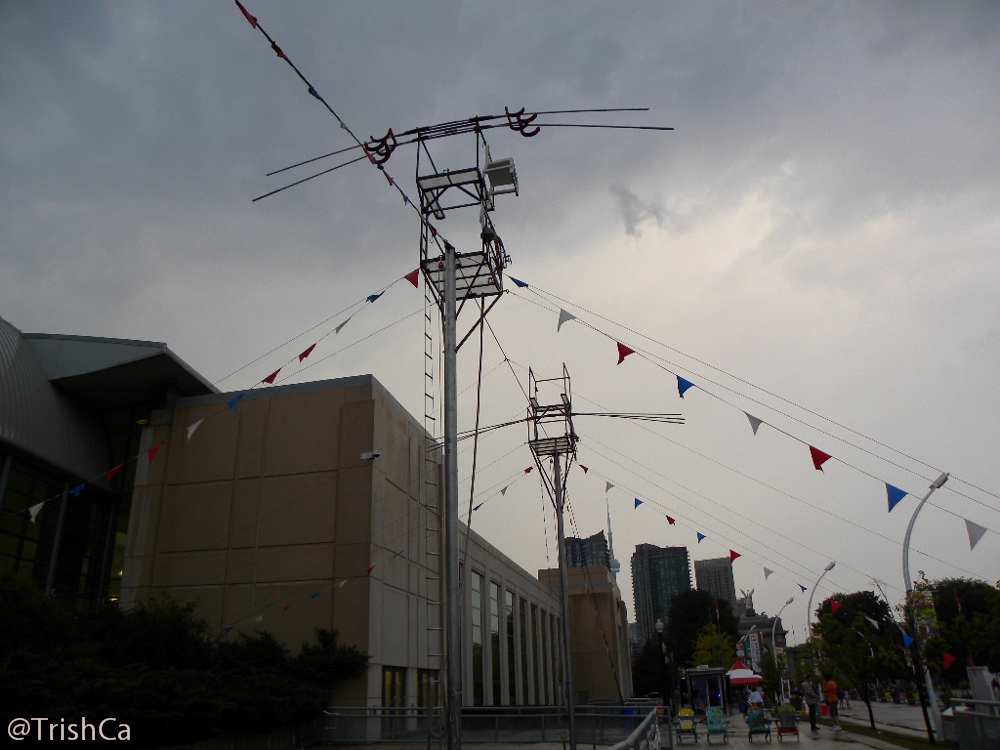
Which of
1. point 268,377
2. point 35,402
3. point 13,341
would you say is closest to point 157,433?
point 35,402

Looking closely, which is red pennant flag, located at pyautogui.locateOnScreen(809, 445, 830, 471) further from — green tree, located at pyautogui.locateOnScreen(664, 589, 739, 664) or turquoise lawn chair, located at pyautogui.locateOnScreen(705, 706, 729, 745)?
green tree, located at pyautogui.locateOnScreen(664, 589, 739, 664)

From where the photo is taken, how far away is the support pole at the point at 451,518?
9.59 m

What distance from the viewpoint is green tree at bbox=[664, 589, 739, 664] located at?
9706cm

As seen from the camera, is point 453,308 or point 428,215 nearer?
point 453,308

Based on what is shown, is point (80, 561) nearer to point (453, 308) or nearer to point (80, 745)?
point (80, 745)

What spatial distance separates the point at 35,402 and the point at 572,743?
22.6m

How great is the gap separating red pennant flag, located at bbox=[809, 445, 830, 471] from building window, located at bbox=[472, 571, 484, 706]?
81.8 ft

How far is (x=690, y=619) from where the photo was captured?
9919 cm

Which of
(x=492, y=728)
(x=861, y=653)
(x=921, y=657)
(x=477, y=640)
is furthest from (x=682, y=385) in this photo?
Result: (x=477, y=640)

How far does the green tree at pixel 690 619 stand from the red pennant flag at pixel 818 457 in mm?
88552

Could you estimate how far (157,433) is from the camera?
2750cm

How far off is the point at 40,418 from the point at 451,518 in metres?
22.5

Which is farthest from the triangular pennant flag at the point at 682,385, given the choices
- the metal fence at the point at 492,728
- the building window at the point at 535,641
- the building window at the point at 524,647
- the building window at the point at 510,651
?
the building window at the point at 535,641

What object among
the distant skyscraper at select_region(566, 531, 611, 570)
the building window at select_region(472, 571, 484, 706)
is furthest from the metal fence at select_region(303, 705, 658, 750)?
the distant skyscraper at select_region(566, 531, 611, 570)
